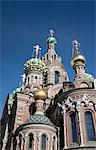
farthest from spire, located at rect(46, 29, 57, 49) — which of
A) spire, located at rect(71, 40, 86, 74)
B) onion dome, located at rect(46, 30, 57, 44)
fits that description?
spire, located at rect(71, 40, 86, 74)

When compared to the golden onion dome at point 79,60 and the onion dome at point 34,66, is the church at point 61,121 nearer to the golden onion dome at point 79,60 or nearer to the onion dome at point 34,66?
the golden onion dome at point 79,60

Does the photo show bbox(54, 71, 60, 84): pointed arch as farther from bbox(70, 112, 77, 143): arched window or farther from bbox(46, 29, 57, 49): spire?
bbox(70, 112, 77, 143): arched window

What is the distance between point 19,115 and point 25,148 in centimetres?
535

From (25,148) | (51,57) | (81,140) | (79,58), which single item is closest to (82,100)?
(81,140)

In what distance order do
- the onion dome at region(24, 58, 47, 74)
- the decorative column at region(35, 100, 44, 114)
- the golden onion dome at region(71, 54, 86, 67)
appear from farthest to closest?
the onion dome at region(24, 58, 47, 74), the golden onion dome at region(71, 54, 86, 67), the decorative column at region(35, 100, 44, 114)

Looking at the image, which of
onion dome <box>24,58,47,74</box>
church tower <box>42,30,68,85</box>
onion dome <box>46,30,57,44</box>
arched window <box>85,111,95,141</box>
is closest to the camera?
arched window <box>85,111,95,141</box>

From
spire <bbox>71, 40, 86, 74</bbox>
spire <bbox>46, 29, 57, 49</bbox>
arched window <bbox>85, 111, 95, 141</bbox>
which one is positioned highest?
spire <bbox>46, 29, 57, 49</bbox>

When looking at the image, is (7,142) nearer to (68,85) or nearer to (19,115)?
(19,115)

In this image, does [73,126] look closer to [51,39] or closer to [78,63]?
[78,63]

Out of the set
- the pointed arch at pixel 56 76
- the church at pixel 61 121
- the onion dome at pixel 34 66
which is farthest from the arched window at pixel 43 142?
the pointed arch at pixel 56 76

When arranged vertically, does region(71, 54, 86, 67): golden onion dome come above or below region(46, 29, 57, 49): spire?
below

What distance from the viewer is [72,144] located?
18531 millimetres

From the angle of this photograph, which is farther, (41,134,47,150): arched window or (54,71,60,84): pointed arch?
(54,71,60,84): pointed arch

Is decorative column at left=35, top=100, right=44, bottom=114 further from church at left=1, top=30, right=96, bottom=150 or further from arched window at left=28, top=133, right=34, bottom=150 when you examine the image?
arched window at left=28, top=133, right=34, bottom=150
